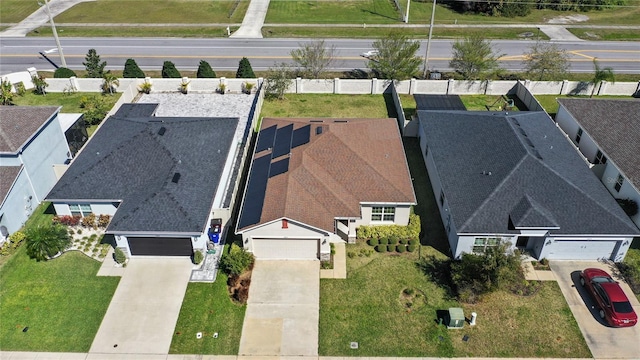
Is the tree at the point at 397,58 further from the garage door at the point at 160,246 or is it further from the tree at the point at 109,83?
the garage door at the point at 160,246

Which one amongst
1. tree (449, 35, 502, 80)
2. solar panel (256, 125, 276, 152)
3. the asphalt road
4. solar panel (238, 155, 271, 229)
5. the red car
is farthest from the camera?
the asphalt road

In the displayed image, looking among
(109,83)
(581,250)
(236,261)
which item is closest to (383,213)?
(236,261)

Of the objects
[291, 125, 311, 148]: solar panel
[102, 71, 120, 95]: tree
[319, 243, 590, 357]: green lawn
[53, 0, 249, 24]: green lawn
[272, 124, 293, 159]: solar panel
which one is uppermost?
[53, 0, 249, 24]: green lawn

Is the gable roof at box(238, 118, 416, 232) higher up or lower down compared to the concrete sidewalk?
lower down

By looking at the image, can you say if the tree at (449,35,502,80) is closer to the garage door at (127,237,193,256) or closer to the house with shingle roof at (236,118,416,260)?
the house with shingle roof at (236,118,416,260)

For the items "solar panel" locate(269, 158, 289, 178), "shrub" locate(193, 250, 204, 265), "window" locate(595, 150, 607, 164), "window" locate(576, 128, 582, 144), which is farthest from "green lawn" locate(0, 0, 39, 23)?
"window" locate(595, 150, 607, 164)

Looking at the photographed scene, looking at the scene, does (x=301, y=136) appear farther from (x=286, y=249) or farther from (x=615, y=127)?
(x=615, y=127)
